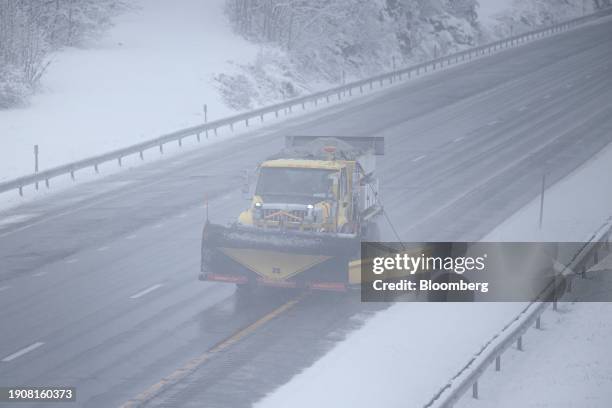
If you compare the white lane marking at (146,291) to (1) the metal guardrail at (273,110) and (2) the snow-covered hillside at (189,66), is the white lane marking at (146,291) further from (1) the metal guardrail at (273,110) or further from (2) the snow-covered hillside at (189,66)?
(2) the snow-covered hillside at (189,66)

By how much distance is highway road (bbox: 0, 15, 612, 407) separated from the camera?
50.4ft

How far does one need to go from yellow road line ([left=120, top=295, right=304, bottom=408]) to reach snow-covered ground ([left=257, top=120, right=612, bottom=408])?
1568 mm

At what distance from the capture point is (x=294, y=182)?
2000 centimetres

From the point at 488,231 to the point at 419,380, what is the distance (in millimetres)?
10812

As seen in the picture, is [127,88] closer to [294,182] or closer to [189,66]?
[189,66]

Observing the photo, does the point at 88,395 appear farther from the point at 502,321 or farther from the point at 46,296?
the point at 502,321

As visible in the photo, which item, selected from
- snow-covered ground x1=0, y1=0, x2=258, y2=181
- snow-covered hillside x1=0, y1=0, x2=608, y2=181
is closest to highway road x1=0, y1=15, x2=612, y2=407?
snow-covered ground x1=0, y1=0, x2=258, y2=181

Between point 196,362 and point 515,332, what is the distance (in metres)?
5.06

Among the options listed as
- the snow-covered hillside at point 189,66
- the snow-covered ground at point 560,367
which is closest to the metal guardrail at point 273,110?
the snow-covered hillside at point 189,66

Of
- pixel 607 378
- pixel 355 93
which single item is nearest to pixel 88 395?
pixel 607 378

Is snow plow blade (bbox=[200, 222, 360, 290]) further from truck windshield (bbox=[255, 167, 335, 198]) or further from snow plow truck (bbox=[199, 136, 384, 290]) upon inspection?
truck windshield (bbox=[255, 167, 335, 198])

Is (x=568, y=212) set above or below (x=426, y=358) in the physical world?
above

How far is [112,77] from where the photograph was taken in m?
51.0

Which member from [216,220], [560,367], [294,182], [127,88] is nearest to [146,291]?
[294,182]
